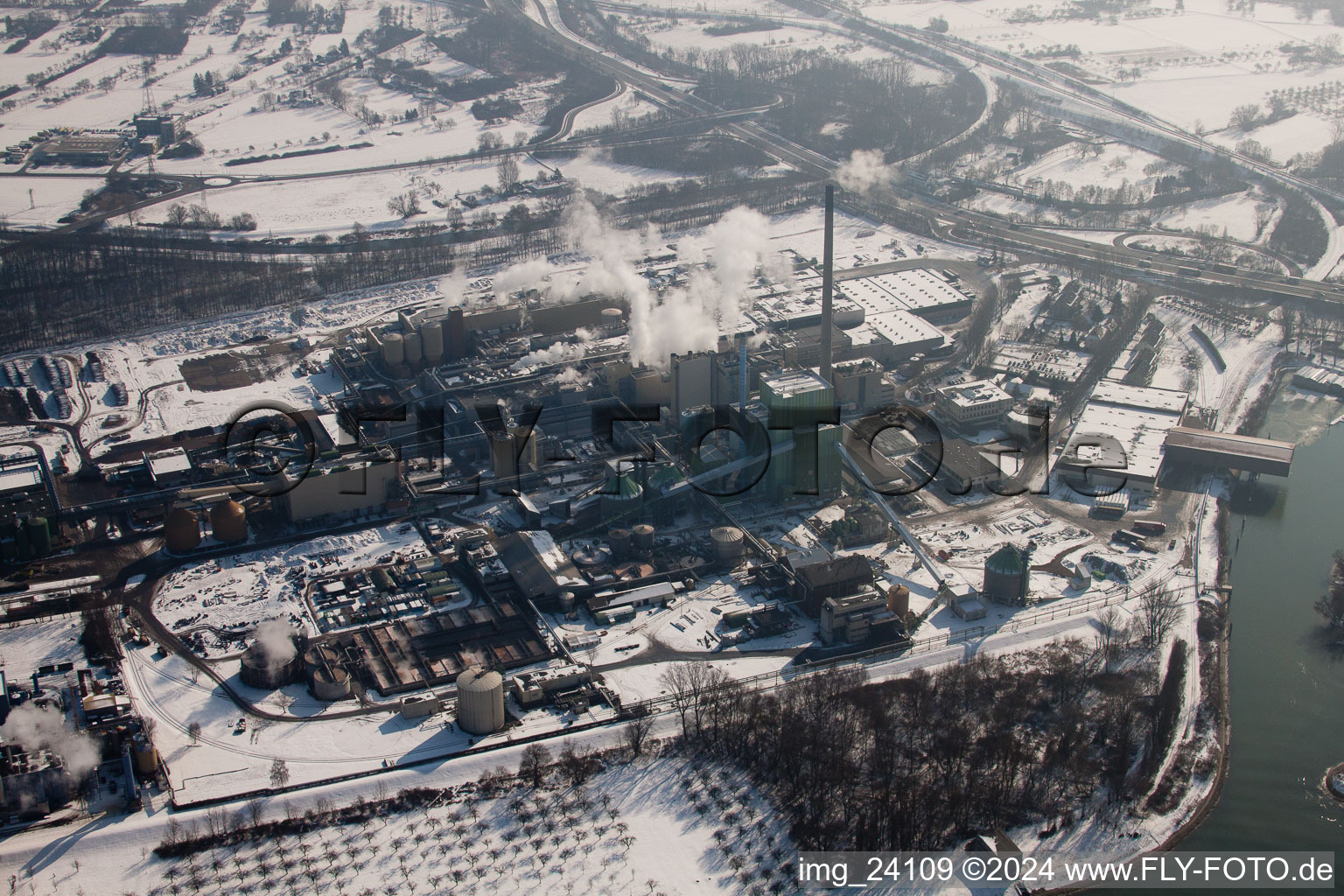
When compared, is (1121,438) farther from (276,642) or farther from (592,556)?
(276,642)

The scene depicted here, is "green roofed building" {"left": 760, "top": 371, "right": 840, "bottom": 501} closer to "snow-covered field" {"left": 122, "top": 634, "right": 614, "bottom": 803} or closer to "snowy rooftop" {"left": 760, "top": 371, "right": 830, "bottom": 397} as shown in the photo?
"snowy rooftop" {"left": 760, "top": 371, "right": 830, "bottom": 397}

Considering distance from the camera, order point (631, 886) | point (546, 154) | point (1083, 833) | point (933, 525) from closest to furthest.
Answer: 1. point (631, 886)
2. point (1083, 833)
3. point (933, 525)
4. point (546, 154)

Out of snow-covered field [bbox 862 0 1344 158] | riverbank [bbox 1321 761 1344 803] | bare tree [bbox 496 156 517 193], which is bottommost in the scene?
riverbank [bbox 1321 761 1344 803]

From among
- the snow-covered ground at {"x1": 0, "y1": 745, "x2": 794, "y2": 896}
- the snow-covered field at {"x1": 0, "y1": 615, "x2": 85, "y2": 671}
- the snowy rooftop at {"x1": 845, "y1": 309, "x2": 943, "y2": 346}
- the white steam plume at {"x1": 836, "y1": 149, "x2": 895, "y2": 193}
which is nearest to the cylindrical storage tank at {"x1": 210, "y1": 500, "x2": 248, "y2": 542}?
the snow-covered field at {"x1": 0, "y1": 615, "x2": 85, "y2": 671}

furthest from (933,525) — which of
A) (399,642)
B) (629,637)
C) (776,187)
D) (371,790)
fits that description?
(776,187)

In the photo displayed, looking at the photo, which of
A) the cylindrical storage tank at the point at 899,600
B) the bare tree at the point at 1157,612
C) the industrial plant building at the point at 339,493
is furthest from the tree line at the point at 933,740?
the industrial plant building at the point at 339,493

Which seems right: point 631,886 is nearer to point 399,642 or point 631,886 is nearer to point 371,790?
point 371,790

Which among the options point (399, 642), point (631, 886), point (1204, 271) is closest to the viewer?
point (631, 886)
